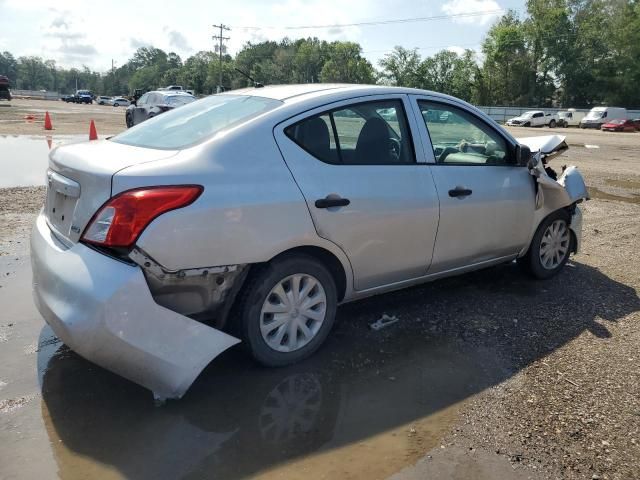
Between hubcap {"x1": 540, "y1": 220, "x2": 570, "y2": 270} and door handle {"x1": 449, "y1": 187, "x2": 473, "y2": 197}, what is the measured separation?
132cm

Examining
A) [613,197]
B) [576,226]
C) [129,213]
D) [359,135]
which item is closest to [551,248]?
[576,226]

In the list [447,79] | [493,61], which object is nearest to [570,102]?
[493,61]

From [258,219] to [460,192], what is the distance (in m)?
1.73

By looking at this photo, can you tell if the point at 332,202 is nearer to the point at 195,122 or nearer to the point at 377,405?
the point at 195,122

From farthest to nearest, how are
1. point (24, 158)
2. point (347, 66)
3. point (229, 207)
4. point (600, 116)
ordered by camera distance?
point (347, 66) < point (600, 116) < point (24, 158) < point (229, 207)

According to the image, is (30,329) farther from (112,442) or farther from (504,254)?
(504,254)

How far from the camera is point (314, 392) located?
10.7 feet

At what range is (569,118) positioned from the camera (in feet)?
171

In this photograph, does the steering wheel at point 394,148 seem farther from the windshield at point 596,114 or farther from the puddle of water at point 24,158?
the windshield at point 596,114

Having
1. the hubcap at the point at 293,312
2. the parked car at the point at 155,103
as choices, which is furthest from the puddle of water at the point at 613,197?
the parked car at the point at 155,103

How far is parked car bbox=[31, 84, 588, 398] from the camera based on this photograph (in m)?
2.83

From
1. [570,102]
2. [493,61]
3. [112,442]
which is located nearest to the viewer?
[112,442]

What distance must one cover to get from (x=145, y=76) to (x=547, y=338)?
152868 mm

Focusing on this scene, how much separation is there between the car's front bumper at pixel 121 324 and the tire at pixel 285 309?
0.29 metres
